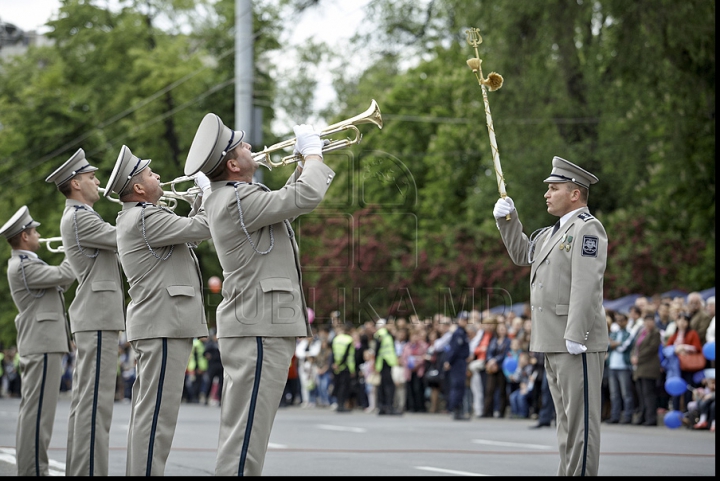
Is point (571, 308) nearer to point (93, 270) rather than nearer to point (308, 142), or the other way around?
point (308, 142)

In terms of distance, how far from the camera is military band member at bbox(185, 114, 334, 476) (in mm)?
6457

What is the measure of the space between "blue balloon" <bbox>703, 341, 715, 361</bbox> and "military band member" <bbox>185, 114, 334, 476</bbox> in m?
10.4

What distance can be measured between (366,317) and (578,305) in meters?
24.5

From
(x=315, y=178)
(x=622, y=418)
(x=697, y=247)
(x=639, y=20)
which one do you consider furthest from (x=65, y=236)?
(x=697, y=247)

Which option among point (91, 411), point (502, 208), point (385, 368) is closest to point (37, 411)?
point (91, 411)

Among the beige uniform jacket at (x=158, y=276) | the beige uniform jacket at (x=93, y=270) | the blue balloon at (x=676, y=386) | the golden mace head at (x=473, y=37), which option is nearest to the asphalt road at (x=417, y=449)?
the blue balloon at (x=676, y=386)

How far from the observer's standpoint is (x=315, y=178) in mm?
6531

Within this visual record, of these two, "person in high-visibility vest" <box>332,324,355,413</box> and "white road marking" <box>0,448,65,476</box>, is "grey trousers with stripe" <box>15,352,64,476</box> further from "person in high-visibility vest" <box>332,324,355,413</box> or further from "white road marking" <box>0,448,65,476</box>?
"person in high-visibility vest" <box>332,324,355,413</box>

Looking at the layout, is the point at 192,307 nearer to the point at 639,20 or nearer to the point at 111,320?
the point at 111,320

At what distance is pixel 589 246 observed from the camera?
7773mm

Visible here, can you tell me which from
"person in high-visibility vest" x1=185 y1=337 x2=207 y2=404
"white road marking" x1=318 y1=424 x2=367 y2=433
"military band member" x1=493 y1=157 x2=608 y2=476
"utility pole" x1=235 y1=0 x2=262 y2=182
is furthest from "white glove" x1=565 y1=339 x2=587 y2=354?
"person in high-visibility vest" x1=185 y1=337 x2=207 y2=404

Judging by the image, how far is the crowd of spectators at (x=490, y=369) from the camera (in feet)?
56.4

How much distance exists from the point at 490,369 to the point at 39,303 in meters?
11.7

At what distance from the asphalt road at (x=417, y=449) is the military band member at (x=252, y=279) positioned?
143 inches
